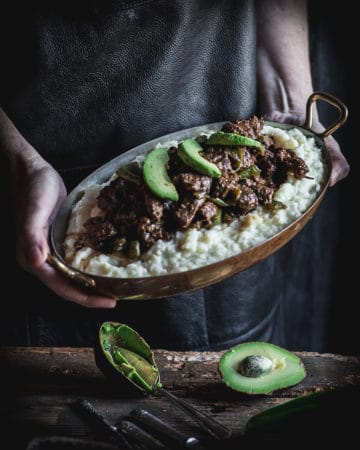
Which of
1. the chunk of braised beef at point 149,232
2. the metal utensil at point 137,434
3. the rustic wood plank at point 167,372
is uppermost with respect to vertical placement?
the chunk of braised beef at point 149,232

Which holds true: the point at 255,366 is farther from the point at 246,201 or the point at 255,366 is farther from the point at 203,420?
the point at 246,201

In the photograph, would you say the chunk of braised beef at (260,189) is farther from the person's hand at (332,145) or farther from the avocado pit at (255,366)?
the avocado pit at (255,366)

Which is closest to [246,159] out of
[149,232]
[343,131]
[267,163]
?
[267,163]

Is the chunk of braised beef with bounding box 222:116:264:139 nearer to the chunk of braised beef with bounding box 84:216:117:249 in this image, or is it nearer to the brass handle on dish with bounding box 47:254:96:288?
the chunk of braised beef with bounding box 84:216:117:249

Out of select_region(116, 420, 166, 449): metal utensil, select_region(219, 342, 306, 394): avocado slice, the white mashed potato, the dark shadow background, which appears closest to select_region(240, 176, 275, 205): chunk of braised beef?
the white mashed potato

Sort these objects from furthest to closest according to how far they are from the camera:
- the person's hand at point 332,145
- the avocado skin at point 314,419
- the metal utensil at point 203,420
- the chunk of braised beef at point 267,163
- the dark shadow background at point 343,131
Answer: the dark shadow background at point 343,131 → the person's hand at point 332,145 → the chunk of braised beef at point 267,163 → the metal utensil at point 203,420 → the avocado skin at point 314,419

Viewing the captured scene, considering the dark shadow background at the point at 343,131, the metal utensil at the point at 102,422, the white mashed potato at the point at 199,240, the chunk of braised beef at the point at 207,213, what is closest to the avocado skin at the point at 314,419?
the metal utensil at the point at 102,422

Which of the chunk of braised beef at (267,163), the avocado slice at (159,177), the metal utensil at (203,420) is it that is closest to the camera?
the metal utensil at (203,420)
